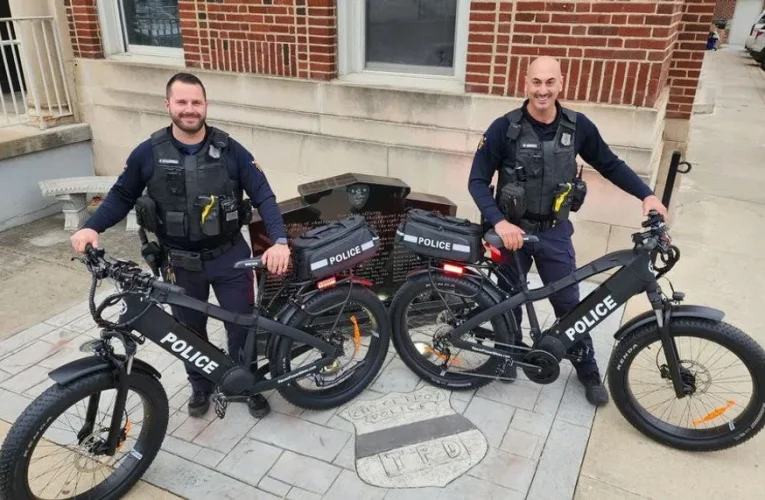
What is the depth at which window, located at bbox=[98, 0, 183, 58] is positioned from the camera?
664cm

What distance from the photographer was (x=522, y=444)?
10.6ft

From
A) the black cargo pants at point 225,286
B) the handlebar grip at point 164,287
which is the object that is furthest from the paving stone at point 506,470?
the handlebar grip at point 164,287

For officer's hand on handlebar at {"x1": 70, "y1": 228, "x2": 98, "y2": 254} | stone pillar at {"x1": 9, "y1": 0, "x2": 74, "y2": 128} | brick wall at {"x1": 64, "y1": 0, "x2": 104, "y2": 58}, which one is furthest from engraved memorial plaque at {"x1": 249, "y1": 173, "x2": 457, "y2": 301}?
stone pillar at {"x1": 9, "y1": 0, "x2": 74, "y2": 128}

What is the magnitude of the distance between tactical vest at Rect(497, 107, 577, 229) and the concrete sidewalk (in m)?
1.37

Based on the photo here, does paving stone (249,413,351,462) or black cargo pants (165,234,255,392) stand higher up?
black cargo pants (165,234,255,392)

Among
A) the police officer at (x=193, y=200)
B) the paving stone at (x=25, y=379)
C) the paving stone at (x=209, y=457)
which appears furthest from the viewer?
the paving stone at (x=25, y=379)

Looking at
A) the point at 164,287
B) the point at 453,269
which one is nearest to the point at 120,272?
the point at 164,287

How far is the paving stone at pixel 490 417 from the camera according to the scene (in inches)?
129

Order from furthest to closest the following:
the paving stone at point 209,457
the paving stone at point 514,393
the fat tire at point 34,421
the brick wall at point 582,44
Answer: the brick wall at point 582,44
the paving stone at point 514,393
the paving stone at point 209,457
the fat tire at point 34,421

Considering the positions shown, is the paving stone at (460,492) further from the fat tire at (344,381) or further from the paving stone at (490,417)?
the fat tire at (344,381)

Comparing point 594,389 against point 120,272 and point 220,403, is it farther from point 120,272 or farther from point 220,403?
point 120,272

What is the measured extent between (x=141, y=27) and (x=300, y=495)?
602 centimetres

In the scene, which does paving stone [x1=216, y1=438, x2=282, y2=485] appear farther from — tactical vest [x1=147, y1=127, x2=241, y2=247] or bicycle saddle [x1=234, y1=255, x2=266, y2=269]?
tactical vest [x1=147, y1=127, x2=241, y2=247]

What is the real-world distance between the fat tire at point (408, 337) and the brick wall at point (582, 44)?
2235 millimetres
